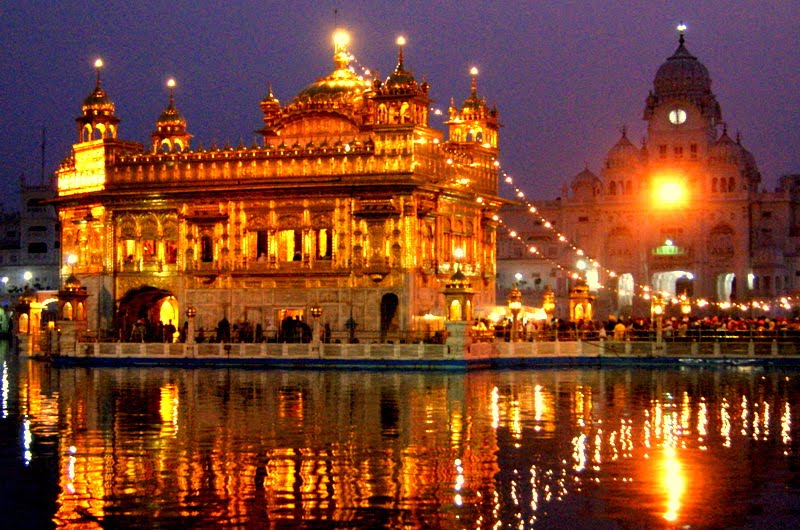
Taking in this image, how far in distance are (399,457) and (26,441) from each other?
5.74 m

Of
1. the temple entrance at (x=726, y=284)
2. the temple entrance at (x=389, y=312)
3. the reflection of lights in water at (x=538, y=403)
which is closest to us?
the reflection of lights in water at (x=538, y=403)

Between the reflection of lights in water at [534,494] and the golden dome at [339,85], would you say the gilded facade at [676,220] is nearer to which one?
the golden dome at [339,85]

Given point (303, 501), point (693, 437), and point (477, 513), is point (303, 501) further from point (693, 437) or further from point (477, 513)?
point (693, 437)

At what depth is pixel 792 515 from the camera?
1408 centimetres

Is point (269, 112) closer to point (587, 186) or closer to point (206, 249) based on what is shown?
point (206, 249)

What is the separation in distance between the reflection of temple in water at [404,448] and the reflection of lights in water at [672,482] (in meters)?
0.04

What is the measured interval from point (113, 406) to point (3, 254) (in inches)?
3023

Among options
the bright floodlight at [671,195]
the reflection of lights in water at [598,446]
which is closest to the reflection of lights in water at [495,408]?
the reflection of lights in water at [598,446]

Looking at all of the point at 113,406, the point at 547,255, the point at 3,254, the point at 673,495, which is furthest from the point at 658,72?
the point at 673,495

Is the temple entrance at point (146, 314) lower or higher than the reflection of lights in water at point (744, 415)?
higher

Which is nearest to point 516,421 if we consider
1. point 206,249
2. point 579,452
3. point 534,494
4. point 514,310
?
point 579,452

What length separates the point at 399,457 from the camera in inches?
718

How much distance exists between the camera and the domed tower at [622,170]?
85875 mm

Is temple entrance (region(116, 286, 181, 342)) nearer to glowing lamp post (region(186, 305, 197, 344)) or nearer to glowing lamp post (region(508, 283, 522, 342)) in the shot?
glowing lamp post (region(186, 305, 197, 344))
